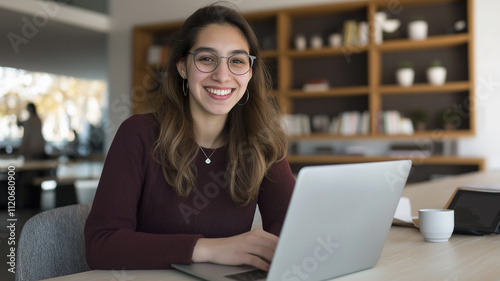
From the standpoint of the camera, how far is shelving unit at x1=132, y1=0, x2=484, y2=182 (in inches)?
173

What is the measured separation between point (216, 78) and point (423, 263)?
0.75m

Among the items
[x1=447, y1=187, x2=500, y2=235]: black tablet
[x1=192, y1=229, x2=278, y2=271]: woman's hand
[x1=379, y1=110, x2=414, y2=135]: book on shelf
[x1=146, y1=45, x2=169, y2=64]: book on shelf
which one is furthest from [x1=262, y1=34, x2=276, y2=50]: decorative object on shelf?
[x1=192, y1=229, x2=278, y2=271]: woman's hand

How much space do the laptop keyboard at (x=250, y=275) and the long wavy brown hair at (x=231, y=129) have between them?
1.50 ft

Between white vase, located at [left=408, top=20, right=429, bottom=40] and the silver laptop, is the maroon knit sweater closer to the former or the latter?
the silver laptop

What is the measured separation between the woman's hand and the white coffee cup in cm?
46

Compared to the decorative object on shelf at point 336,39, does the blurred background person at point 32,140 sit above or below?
below

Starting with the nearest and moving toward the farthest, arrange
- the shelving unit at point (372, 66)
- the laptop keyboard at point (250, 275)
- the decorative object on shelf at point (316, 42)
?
the laptop keyboard at point (250, 275), the shelving unit at point (372, 66), the decorative object on shelf at point (316, 42)

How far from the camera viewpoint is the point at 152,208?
53.5 inches

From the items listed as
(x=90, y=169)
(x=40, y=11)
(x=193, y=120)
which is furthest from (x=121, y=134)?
(x=90, y=169)

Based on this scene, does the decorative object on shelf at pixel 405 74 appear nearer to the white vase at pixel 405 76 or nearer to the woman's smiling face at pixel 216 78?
the white vase at pixel 405 76

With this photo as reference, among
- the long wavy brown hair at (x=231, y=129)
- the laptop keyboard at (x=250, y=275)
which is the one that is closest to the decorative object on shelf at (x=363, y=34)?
the long wavy brown hair at (x=231, y=129)

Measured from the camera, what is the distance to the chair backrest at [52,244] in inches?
45.1

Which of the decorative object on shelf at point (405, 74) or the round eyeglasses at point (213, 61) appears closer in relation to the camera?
the round eyeglasses at point (213, 61)

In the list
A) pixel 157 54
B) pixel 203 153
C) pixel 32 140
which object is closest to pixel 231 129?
pixel 203 153
